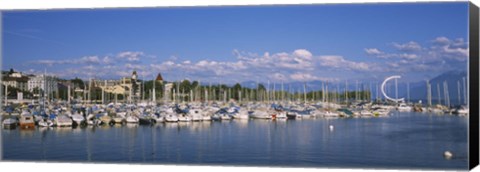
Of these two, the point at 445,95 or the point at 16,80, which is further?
the point at 16,80

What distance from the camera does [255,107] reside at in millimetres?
24391

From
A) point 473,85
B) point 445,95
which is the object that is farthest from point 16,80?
point 473,85

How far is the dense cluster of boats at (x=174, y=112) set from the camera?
1833 cm

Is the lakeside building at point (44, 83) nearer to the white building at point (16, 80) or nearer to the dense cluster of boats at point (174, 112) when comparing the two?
the white building at point (16, 80)

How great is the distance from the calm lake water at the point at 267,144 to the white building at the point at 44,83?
4.09ft

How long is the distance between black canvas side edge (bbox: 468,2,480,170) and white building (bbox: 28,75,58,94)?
9577mm

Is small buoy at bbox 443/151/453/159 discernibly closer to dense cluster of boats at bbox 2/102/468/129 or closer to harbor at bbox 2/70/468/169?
harbor at bbox 2/70/468/169

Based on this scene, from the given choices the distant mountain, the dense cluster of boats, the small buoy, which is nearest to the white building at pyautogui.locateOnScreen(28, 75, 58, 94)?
the dense cluster of boats

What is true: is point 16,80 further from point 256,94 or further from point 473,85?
point 473,85

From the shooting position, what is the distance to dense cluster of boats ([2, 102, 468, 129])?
60.2 ft

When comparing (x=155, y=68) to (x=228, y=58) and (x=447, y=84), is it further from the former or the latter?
(x=447, y=84)

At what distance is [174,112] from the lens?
2248 centimetres

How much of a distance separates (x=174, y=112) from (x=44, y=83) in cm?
574

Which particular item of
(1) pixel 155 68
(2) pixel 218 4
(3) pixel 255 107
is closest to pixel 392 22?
(2) pixel 218 4
